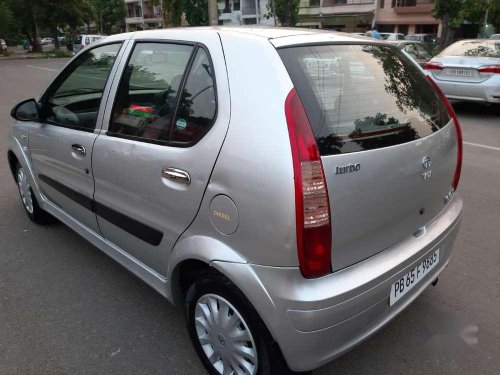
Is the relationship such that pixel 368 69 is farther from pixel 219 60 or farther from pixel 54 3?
pixel 54 3

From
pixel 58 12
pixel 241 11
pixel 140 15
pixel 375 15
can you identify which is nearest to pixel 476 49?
pixel 375 15

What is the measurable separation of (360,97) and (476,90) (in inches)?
313

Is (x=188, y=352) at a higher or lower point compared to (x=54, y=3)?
lower

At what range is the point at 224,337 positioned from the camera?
2.12 metres

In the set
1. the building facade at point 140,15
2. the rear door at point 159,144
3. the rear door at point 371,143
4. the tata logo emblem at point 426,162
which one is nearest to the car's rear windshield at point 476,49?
the rear door at point 371,143

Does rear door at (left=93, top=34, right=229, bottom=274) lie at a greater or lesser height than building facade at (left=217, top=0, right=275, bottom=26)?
lesser

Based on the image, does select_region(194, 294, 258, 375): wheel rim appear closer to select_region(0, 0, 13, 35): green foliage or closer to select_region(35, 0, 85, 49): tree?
select_region(0, 0, 13, 35): green foliage

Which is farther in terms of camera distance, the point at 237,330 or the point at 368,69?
the point at 368,69

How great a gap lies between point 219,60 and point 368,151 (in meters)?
0.79

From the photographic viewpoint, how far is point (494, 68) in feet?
28.1

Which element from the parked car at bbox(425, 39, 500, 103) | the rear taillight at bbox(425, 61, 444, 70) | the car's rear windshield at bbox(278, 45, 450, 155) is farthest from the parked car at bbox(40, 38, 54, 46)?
the car's rear windshield at bbox(278, 45, 450, 155)

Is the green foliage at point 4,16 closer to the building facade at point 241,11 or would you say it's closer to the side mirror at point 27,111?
the building facade at point 241,11

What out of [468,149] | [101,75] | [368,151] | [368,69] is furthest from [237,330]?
[468,149]

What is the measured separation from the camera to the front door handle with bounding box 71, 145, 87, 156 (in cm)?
283
